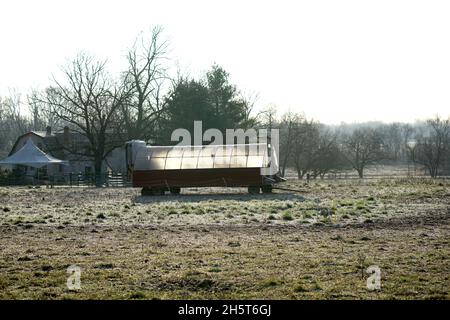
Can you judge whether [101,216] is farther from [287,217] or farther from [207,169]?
[207,169]

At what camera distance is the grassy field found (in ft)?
28.0

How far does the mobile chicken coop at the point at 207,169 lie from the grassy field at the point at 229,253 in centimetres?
1338

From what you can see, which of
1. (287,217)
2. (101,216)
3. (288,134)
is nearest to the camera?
(287,217)

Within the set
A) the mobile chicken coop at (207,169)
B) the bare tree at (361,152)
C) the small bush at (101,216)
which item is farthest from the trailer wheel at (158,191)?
the bare tree at (361,152)

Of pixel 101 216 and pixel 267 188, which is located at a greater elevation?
pixel 267 188

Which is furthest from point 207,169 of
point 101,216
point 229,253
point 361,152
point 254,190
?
point 361,152

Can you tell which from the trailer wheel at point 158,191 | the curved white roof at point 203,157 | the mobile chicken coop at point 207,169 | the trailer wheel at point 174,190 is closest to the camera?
the mobile chicken coop at point 207,169

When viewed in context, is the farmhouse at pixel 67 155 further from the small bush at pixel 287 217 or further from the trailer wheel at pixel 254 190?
the small bush at pixel 287 217

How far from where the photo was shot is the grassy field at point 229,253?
8531mm

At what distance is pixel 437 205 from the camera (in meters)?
23.2

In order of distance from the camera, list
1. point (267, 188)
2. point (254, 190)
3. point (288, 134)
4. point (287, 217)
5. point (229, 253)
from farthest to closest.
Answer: point (288, 134)
point (254, 190)
point (267, 188)
point (287, 217)
point (229, 253)

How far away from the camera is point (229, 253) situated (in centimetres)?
1188

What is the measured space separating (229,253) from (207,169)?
2362 centimetres

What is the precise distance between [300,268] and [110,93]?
50059mm
